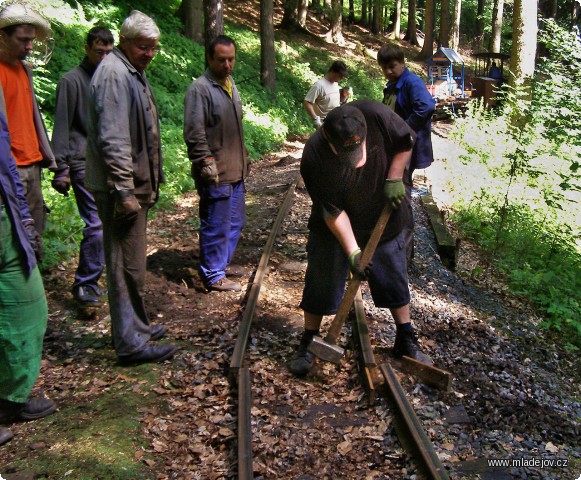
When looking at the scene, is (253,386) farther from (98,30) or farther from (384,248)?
(98,30)

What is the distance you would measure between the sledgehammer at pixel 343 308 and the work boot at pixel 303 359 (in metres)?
0.16

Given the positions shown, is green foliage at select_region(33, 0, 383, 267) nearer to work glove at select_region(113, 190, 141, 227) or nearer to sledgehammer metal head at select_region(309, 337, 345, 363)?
work glove at select_region(113, 190, 141, 227)

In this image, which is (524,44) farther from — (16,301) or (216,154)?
(16,301)

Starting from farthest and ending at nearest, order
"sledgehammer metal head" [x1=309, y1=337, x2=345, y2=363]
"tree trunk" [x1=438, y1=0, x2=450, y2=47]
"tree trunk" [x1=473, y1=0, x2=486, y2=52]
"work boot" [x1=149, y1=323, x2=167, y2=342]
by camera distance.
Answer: "tree trunk" [x1=473, y1=0, x2=486, y2=52] < "tree trunk" [x1=438, y1=0, x2=450, y2=47] < "work boot" [x1=149, y1=323, x2=167, y2=342] < "sledgehammer metal head" [x1=309, y1=337, x2=345, y2=363]

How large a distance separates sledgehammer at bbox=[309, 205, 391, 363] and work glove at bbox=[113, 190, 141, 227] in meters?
1.59

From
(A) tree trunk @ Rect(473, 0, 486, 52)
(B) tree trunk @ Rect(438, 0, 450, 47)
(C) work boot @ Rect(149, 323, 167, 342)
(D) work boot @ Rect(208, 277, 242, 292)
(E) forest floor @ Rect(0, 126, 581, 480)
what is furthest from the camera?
(A) tree trunk @ Rect(473, 0, 486, 52)

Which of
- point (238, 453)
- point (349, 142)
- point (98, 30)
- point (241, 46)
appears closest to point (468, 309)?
point (349, 142)

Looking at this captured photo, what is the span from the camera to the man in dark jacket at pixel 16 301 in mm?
3275

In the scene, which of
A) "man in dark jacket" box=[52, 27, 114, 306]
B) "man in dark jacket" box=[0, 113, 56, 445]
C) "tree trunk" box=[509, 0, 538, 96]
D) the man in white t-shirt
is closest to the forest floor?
"man in dark jacket" box=[0, 113, 56, 445]

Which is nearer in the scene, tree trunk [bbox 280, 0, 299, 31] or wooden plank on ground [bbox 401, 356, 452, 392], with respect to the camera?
wooden plank on ground [bbox 401, 356, 452, 392]

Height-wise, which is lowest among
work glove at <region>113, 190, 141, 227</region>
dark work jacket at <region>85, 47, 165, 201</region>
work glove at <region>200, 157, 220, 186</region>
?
work glove at <region>200, 157, 220, 186</region>

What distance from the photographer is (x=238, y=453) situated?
11.0 feet

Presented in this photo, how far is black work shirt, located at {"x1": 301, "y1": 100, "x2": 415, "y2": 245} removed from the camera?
3955 mm

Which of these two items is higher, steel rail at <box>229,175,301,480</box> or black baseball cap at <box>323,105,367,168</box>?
black baseball cap at <box>323,105,367,168</box>
